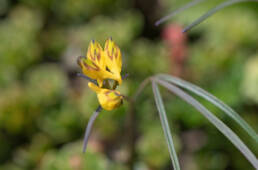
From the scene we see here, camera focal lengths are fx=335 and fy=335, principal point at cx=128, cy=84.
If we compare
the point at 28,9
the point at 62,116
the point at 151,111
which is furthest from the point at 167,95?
the point at 28,9

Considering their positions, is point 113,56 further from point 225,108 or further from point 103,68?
point 225,108

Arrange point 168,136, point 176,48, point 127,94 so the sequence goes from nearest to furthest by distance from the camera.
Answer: point 168,136 < point 127,94 < point 176,48

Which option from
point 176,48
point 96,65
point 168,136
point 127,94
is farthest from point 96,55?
point 176,48

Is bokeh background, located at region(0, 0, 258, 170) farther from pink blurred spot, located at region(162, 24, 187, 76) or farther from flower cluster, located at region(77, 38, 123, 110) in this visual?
flower cluster, located at region(77, 38, 123, 110)

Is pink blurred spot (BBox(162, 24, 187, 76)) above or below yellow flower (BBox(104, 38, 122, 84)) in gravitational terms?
above

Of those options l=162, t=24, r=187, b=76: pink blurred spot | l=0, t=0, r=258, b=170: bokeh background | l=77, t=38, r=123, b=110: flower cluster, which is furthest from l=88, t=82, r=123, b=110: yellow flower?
l=162, t=24, r=187, b=76: pink blurred spot

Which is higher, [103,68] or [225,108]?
[103,68]
